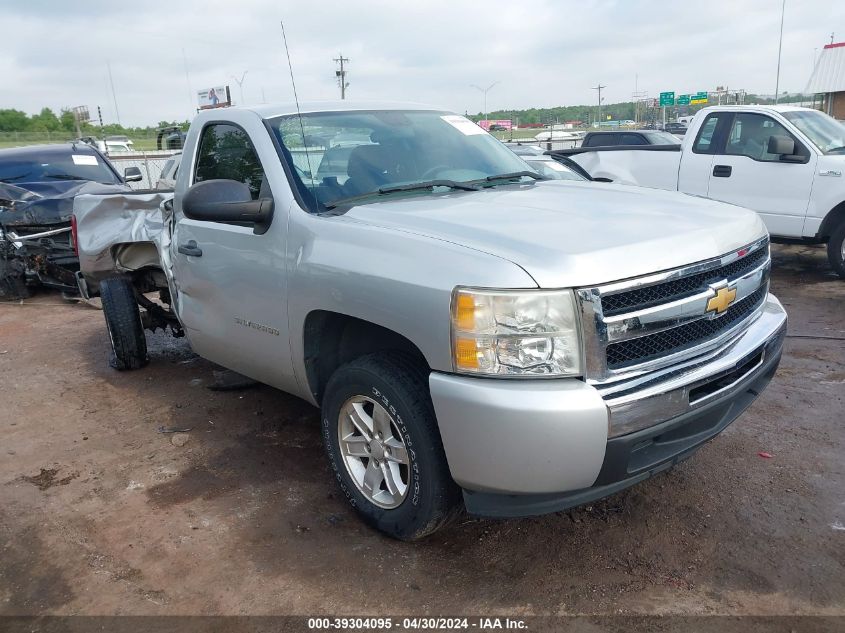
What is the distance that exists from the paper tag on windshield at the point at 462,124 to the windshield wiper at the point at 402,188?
689 mm

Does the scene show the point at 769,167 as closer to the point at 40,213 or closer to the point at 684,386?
the point at 684,386

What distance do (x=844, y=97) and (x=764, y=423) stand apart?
1584 inches

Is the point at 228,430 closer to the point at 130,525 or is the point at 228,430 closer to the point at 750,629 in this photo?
the point at 130,525

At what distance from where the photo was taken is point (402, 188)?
346 centimetres

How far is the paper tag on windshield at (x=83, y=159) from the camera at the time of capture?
962cm

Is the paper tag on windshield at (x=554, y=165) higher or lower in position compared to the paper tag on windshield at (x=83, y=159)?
lower

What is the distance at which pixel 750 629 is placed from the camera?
2.49m

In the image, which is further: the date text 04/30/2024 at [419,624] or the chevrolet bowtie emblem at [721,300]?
the chevrolet bowtie emblem at [721,300]

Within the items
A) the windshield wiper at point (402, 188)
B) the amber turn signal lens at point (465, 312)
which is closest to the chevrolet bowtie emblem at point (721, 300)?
the amber turn signal lens at point (465, 312)

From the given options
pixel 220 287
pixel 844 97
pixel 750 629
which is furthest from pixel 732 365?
pixel 844 97

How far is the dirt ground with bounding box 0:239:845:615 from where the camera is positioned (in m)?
2.75

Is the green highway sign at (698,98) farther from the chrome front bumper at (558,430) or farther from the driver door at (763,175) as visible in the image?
the chrome front bumper at (558,430)

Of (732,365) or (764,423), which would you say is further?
(764,423)

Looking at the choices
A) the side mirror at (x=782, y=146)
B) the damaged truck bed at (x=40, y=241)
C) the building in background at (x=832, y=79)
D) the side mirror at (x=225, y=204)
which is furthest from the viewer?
the building in background at (x=832, y=79)
